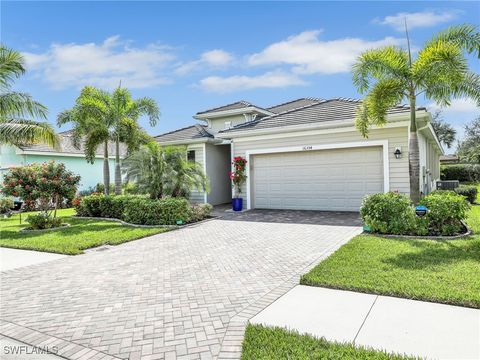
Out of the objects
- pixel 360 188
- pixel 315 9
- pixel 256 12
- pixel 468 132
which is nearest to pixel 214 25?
pixel 256 12

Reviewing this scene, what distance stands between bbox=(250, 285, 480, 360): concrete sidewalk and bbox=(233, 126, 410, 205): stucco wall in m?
8.56

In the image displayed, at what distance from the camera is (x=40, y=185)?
11211mm

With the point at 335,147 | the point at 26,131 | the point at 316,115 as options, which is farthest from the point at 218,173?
the point at 26,131

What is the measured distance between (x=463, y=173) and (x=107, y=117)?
3615cm

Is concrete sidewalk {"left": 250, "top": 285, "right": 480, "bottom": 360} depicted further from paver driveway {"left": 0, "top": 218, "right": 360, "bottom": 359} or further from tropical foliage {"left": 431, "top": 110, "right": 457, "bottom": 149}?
tropical foliage {"left": 431, "top": 110, "right": 457, "bottom": 149}

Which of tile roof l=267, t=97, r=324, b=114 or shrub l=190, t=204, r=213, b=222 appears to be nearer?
shrub l=190, t=204, r=213, b=222

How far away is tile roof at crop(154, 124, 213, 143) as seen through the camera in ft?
57.5

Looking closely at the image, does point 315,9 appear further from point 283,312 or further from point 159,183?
point 283,312

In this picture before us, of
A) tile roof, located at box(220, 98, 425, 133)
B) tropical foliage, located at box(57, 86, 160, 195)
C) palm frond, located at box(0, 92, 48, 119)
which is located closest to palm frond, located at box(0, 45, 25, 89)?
palm frond, located at box(0, 92, 48, 119)

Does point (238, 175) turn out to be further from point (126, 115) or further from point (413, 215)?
point (413, 215)

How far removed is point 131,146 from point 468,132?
160ft

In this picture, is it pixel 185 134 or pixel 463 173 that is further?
pixel 463 173

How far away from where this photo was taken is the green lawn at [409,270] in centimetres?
443

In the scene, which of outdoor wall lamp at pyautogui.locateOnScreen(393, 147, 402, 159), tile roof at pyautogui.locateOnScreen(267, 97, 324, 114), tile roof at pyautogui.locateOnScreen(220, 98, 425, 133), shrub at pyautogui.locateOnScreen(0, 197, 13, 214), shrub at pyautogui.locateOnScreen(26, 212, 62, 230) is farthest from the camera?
tile roof at pyautogui.locateOnScreen(267, 97, 324, 114)
